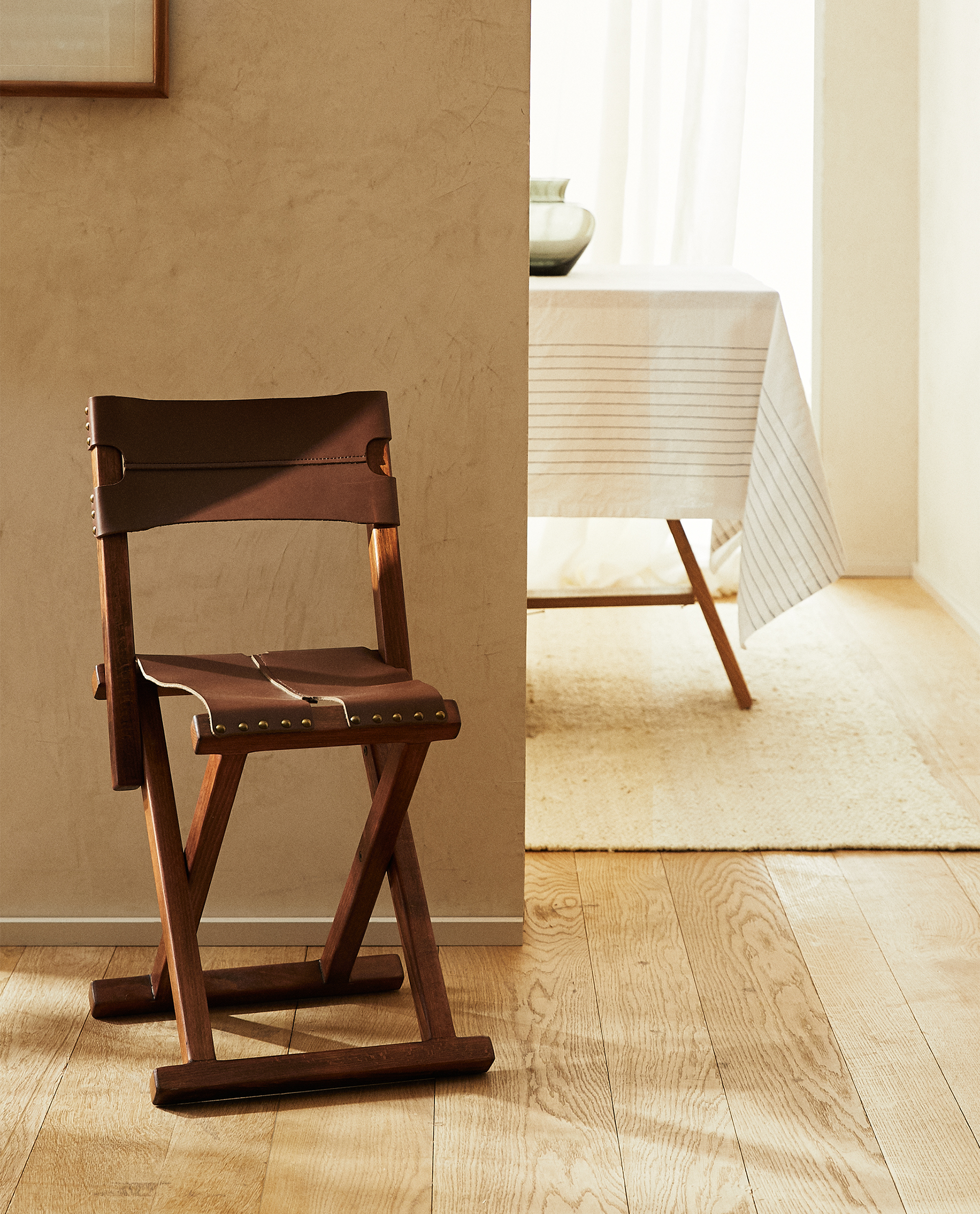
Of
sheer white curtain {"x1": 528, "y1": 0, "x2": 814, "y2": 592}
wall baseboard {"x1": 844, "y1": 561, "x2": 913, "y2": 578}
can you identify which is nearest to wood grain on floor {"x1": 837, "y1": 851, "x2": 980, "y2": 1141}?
sheer white curtain {"x1": 528, "y1": 0, "x2": 814, "y2": 592}

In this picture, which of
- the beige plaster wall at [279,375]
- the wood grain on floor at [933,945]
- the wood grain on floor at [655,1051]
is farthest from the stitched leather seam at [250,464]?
the wood grain on floor at [933,945]

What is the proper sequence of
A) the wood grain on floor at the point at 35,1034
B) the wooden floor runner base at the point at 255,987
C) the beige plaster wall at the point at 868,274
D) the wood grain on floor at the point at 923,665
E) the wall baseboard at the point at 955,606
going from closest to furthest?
1. the wood grain on floor at the point at 35,1034
2. the wooden floor runner base at the point at 255,987
3. the wood grain on floor at the point at 923,665
4. the wall baseboard at the point at 955,606
5. the beige plaster wall at the point at 868,274

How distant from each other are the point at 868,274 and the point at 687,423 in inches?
66.4

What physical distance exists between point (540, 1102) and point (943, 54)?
10.9ft

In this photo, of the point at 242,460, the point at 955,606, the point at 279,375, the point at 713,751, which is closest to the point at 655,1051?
the point at 242,460

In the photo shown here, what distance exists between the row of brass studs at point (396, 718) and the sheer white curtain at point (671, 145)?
260 cm

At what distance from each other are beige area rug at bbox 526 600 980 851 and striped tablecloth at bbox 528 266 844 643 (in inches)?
10.6

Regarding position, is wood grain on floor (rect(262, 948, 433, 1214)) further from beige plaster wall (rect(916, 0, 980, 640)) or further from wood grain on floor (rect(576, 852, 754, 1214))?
beige plaster wall (rect(916, 0, 980, 640))

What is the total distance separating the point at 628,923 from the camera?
6.57 ft

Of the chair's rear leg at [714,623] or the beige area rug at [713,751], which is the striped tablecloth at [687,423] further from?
the beige area rug at [713,751]

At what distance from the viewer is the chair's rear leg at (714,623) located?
2.96 metres

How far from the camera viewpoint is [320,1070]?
5.05ft

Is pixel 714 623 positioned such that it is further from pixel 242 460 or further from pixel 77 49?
pixel 77 49

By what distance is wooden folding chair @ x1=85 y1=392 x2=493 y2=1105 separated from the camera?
1502 millimetres
